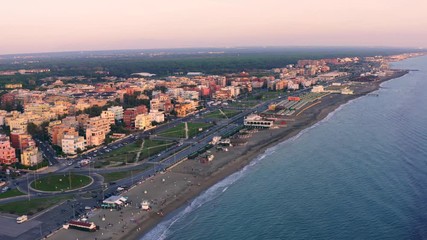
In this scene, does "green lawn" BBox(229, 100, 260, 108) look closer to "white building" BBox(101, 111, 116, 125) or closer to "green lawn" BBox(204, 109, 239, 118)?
"green lawn" BBox(204, 109, 239, 118)

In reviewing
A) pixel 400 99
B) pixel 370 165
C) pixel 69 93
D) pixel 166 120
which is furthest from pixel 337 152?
pixel 69 93

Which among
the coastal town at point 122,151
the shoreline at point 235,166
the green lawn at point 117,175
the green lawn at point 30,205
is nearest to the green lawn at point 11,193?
the coastal town at point 122,151

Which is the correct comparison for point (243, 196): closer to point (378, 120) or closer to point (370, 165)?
point (370, 165)

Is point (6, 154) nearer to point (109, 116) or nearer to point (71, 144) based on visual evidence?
point (71, 144)

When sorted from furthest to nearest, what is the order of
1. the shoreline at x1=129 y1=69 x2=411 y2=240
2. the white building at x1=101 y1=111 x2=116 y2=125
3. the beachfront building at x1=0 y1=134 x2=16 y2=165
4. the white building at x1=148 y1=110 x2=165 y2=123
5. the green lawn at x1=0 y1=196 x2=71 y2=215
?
the white building at x1=148 y1=110 x2=165 y2=123 < the white building at x1=101 y1=111 x2=116 y2=125 < the beachfront building at x1=0 y1=134 x2=16 y2=165 < the green lawn at x1=0 y1=196 x2=71 y2=215 < the shoreline at x1=129 y1=69 x2=411 y2=240

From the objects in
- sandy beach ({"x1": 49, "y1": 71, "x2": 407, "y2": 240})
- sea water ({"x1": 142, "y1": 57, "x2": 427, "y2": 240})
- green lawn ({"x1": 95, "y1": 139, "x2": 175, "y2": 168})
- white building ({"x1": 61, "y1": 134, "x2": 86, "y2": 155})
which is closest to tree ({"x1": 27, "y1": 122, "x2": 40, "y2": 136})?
white building ({"x1": 61, "y1": 134, "x2": 86, "y2": 155})

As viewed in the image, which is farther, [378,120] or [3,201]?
[378,120]
